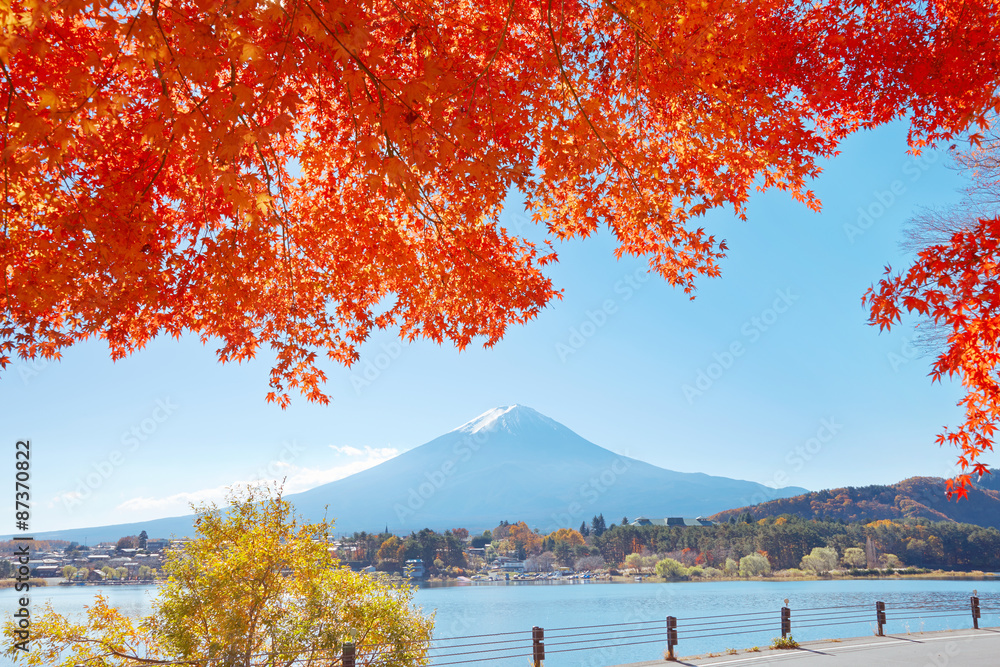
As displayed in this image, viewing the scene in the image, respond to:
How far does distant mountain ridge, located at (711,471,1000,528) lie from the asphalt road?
118 feet

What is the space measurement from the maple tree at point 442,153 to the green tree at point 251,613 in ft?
5.81

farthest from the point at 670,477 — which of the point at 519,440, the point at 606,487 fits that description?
the point at 519,440

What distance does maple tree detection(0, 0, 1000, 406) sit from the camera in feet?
12.8

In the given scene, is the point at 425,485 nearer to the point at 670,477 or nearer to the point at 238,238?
the point at 670,477

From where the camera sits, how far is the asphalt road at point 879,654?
886 cm

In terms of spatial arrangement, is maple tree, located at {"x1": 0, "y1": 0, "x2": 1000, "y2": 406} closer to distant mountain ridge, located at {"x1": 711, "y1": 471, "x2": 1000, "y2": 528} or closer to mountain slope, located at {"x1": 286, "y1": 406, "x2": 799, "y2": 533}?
distant mountain ridge, located at {"x1": 711, "y1": 471, "x2": 1000, "y2": 528}

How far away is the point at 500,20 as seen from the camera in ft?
16.5

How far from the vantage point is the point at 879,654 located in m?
9.66

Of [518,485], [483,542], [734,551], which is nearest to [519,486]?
[518,485]

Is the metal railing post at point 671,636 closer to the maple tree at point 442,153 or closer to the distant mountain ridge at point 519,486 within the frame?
the maple tree at point 442,153

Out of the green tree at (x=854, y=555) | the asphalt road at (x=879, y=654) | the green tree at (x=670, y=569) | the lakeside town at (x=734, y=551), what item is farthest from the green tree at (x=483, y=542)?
the asphalt road at (x=879, y=654)

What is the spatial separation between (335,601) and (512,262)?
417 cm

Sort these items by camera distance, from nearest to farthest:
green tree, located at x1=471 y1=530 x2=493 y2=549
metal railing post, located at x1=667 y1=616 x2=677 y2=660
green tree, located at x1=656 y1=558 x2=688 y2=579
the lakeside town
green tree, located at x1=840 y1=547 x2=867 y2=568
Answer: metal railing post, located at x1=667 y1=616 x2=677 y2=660
the lakeside town
green tree, located at x1=840 y1=547 x2=867 y2=568
green tree, located at x1=656 y1=558 x2=688 y2=579
green tree, located at x1=471 y1=530 x2=493 y2=549

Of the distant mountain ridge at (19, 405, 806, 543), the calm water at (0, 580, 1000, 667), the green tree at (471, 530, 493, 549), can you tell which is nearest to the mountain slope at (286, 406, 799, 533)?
the distant mountain ridge at (19, 405, 806, 543)
